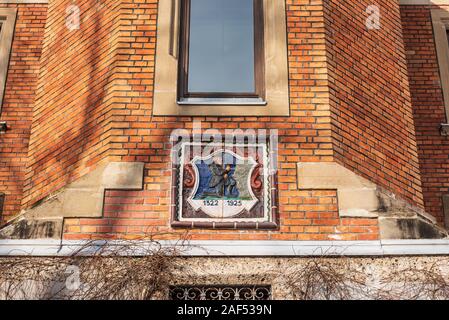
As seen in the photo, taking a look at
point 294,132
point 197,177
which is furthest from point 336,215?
point 197,177

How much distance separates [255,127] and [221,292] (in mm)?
1778

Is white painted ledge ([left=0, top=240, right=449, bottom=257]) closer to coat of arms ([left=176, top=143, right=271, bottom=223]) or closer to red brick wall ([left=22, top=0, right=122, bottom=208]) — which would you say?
coat of arms ([left=176, top=143, right=271, bottom=223])

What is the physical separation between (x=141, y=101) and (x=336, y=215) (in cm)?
239

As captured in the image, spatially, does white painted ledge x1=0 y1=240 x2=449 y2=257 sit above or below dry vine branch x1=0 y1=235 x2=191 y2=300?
above

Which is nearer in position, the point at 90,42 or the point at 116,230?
the point at 116,230

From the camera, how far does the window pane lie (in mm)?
7000

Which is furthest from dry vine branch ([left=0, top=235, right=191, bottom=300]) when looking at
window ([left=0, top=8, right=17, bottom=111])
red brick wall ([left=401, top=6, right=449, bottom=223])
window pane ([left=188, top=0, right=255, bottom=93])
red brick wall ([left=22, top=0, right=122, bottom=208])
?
red brick wall ([left=401, top=6, right=449, bottom=223])

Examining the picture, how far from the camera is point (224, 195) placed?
6.27 m

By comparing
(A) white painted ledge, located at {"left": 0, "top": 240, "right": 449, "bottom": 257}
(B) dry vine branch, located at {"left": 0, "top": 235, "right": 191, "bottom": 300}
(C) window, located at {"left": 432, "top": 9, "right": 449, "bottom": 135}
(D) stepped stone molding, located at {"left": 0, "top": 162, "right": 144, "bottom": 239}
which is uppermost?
(C) window, located at {"left": 432, "top": 9, "right": 449, "bottom": 135}

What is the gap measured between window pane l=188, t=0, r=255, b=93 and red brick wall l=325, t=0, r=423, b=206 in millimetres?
947

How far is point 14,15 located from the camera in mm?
9445

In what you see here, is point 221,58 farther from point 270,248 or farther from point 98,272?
point 98,272

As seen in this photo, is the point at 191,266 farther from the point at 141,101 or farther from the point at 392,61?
the point at 392,61

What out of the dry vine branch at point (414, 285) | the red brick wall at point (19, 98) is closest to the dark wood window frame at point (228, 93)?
the dry vine branch at point (414, 285)
